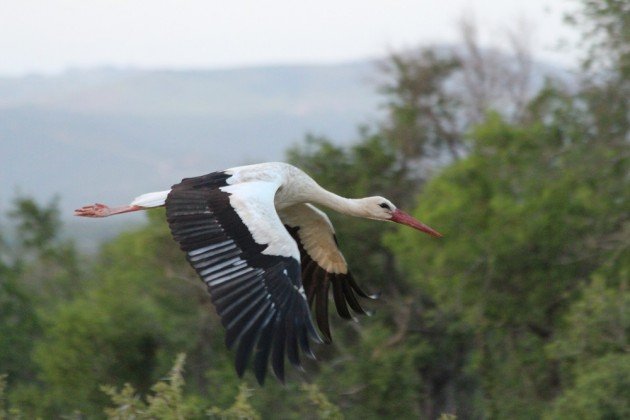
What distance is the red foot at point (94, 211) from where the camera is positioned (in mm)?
9484

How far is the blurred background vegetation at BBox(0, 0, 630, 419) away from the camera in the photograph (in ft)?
48.7

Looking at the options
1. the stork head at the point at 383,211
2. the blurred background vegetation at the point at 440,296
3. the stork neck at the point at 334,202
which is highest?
the stork neck at the point at 334,202

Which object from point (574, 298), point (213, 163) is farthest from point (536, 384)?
point (213, 163)

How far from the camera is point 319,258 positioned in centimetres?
904

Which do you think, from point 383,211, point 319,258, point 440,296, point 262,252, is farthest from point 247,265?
point 440,296

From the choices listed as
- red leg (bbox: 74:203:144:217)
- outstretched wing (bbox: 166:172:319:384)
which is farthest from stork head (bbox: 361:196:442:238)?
red leg (bbox: 74:203:144:217)

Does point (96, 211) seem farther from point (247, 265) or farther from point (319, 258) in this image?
point (247, 265)

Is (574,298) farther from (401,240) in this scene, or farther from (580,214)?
(401,240)

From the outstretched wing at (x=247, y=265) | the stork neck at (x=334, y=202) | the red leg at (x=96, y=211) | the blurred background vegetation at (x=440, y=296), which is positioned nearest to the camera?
the outstretched wing at (x=247, y=265)

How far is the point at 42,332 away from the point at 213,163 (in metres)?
176

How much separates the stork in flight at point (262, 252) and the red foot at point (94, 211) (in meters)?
0.27

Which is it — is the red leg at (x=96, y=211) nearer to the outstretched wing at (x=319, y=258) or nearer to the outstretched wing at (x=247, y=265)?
the outstretched wing at (x=319, y=258)

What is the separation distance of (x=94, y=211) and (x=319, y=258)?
179cm

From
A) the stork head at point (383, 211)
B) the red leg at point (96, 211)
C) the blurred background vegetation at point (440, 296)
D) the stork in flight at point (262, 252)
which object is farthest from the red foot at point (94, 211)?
the blurred background vegetation at point (440, 296)
